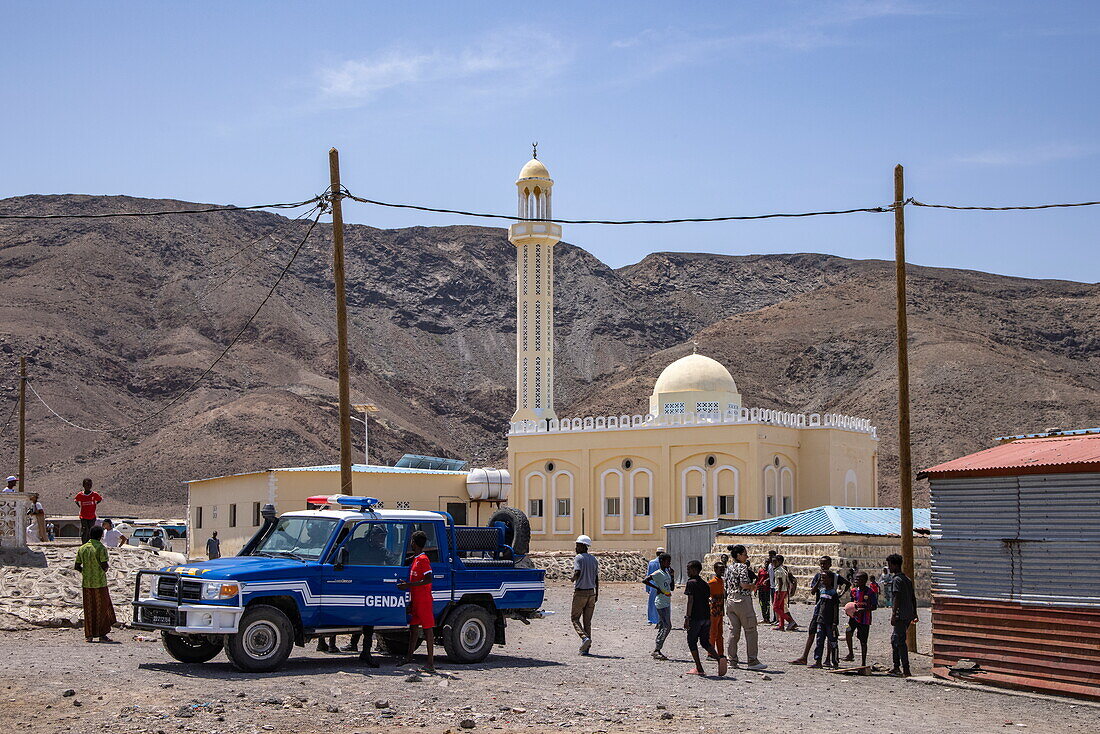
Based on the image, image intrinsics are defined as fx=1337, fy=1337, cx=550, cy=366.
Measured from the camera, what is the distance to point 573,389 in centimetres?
12962

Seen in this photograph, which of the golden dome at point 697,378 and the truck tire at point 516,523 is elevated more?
the golden dome at point 697,378

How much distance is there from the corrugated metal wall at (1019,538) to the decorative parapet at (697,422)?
2702 cm

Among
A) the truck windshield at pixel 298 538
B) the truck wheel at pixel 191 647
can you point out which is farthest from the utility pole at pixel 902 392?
the truck wheel at pixel 191 647

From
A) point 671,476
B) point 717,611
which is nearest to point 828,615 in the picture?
point 717,611

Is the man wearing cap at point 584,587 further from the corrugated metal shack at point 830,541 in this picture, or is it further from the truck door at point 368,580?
the corrugated metal shack at point 830,541

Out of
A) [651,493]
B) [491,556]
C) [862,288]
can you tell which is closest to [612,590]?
[651,493]

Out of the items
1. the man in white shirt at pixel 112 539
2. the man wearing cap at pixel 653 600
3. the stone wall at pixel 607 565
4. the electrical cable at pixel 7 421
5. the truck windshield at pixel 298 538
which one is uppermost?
the electrical cable at pixel 7 421

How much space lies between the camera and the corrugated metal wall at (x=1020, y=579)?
593 inches

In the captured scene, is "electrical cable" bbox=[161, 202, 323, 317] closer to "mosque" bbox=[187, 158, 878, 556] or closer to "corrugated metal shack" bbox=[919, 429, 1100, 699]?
"mosque" bbox=[187, 158, 878, 556]

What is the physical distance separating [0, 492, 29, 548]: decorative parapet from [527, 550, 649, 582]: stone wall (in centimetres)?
2312

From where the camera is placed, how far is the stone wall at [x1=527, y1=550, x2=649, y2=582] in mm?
44562

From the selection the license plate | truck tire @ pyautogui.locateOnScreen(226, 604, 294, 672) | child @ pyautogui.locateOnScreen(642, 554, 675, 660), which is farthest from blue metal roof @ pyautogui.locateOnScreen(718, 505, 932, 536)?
the license plate

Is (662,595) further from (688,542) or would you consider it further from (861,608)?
(688,542)

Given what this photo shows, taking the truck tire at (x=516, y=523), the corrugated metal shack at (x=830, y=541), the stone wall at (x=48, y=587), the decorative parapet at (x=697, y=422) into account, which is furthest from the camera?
the decorative parapet at (x=697, y=422)
